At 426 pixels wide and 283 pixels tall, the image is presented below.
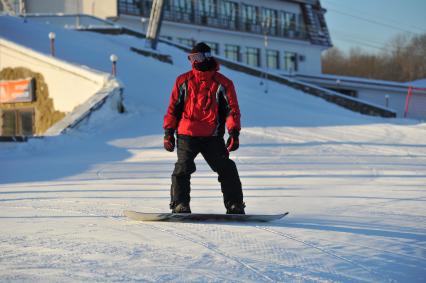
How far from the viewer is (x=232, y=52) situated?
165ft

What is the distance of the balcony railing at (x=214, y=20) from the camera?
44.2 metres

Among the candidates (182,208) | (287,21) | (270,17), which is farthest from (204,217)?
(287,21)

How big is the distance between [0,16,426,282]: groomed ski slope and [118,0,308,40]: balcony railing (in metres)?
26.7

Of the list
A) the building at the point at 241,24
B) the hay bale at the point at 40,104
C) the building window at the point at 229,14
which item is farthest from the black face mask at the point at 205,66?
the building window at the point at 229,14

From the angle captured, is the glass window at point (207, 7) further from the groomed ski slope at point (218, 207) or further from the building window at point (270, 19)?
the groomed ski slope at point (218, 207)

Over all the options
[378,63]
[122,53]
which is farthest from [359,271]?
[378,63]

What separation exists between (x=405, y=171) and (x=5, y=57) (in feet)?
58.9

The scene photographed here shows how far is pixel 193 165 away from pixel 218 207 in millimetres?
1152

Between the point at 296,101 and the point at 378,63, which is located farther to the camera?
the point at 378,63

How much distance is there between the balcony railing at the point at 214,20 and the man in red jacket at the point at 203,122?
38.3m

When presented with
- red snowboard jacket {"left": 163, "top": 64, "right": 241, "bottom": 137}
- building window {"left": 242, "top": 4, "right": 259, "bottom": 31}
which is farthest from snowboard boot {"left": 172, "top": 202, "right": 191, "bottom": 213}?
building window {"left": 242, "top": 4, "right": 259, "bottom": 31}

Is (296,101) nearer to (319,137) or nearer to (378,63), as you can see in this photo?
(319,137)

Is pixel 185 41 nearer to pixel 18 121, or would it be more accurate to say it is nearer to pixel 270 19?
pixel 270 19

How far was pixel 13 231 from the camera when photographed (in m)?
5.28
